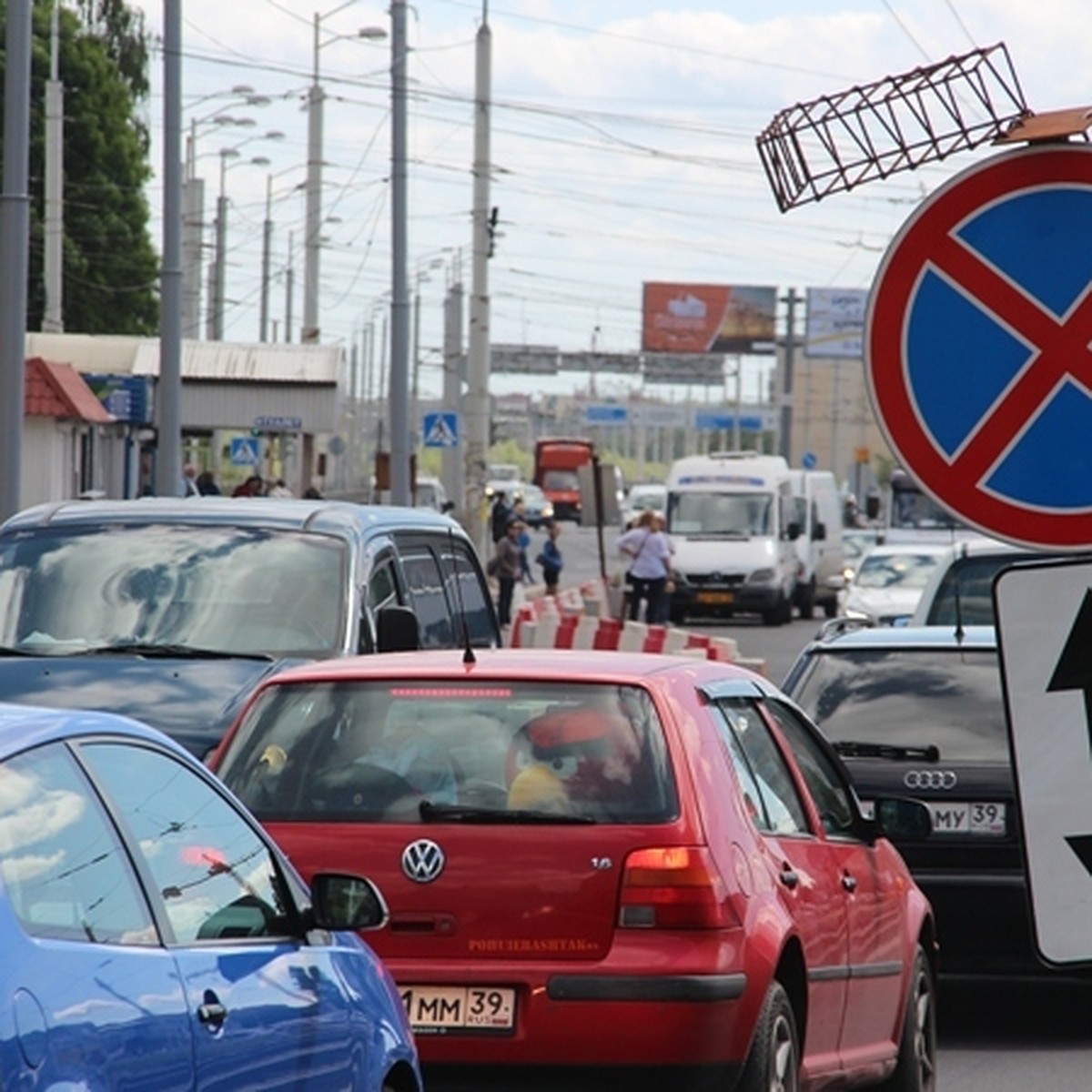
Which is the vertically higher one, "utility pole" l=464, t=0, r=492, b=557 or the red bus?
"utility pole" l=464, t=0, r=492, b=557

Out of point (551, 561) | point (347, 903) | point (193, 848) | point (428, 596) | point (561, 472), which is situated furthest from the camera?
point (561, 472)

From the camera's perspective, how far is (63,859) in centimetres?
503

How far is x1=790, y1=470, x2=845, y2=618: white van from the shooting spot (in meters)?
53.2

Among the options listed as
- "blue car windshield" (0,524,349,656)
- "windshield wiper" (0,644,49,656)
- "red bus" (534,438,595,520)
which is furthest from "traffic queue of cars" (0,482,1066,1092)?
"red bus" (534,438,595,520)

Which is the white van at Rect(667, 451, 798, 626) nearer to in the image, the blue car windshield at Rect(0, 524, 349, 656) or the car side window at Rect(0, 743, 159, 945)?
the blue car windshield at Rect(0, 524, 349, 656)

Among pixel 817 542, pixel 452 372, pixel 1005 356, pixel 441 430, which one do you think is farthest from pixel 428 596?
pixel 452 372

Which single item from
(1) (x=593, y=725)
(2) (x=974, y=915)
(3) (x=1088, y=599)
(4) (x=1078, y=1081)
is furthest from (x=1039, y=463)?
(2) (x=974, y=915)

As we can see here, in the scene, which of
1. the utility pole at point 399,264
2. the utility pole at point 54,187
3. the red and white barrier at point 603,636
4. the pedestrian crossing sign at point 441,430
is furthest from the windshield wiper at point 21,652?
the utility pole at point 54,187

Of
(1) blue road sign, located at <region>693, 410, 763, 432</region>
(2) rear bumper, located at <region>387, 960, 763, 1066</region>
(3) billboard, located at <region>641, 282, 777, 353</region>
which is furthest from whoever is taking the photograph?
(1) blue road sign, located at <region>693, 410, 763, 432</region>

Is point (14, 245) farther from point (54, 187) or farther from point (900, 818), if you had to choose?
point (54, 187)

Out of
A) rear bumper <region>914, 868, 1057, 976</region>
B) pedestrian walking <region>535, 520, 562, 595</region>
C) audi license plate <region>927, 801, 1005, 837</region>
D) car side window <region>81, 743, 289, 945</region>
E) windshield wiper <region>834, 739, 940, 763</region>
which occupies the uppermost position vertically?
car side window <region>81, 743, 289, 945</region>

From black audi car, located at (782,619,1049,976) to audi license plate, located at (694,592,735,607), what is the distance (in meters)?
37.0

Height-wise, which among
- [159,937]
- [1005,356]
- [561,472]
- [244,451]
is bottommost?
[561,472]

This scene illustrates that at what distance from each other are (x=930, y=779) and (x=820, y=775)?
2.23 meters
